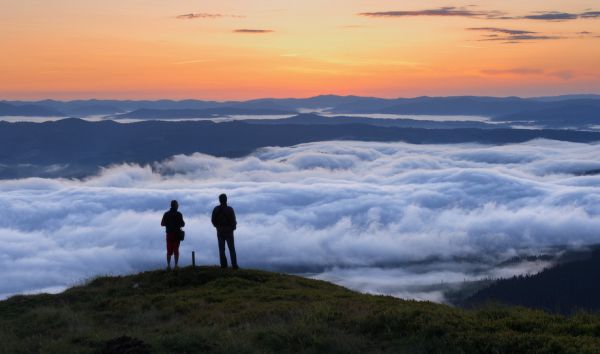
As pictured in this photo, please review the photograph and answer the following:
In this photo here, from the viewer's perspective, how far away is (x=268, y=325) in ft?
47.2

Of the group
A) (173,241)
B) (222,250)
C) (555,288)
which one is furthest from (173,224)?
(555,288)

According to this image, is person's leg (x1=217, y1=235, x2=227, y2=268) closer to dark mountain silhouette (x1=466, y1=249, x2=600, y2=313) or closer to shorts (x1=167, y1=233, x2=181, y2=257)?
shorts (x1=167, y1=233, x2=181, y2=257)

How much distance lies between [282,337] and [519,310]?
19.3ft

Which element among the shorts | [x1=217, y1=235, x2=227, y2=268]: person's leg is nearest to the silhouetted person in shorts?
the shorts

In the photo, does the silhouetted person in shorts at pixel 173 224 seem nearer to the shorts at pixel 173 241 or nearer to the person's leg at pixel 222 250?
the shorts at pixel 173 241

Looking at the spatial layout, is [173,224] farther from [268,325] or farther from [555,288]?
[555,288]

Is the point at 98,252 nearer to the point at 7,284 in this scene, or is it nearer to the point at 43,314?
the point at 7,284

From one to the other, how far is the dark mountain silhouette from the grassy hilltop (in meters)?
107

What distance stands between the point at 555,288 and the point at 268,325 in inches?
5334

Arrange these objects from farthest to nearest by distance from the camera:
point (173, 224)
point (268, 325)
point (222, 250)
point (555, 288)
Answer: point (555, 288)
point (222, 250)
point (173, 224)
point (268, 325)

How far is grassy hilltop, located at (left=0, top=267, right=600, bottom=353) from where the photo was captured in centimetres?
1245

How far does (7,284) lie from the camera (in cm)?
17438

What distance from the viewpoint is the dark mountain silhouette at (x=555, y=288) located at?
122875 mm

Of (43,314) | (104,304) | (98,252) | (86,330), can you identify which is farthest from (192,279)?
(98,252)
